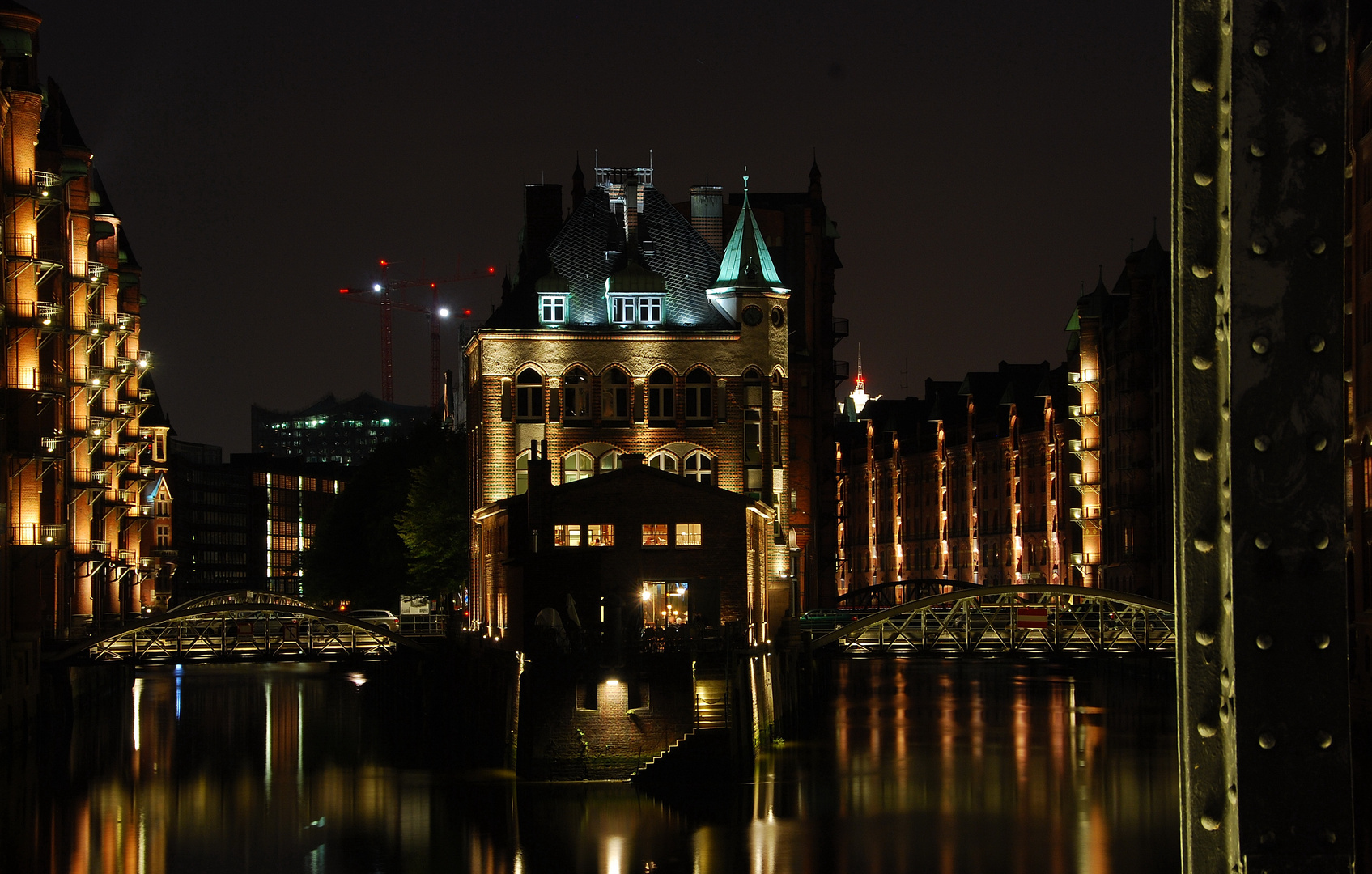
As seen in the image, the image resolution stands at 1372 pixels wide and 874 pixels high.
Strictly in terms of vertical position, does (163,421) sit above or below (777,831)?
above

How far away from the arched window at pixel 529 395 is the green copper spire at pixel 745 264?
779cm

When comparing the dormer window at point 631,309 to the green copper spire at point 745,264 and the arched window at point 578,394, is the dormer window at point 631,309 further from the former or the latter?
the green copper spire at point 745,264

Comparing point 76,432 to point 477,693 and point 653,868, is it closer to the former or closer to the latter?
point 477,693

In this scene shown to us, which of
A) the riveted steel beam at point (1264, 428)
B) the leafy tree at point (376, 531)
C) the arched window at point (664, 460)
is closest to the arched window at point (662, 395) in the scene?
the arched window at point (664, 460)

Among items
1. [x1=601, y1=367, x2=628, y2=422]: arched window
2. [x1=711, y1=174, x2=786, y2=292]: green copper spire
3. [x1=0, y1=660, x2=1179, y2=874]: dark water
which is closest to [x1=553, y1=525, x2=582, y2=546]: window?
[x1=0, y1=660, x2=1179, y2=874]: dark water

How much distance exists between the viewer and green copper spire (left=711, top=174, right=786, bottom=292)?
67.6 m

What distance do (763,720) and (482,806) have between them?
1294 centimetres

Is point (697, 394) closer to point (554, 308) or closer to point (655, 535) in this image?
point (554, 308)

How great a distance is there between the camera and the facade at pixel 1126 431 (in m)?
92.2

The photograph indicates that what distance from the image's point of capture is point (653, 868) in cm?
3956

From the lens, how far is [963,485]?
13775cm

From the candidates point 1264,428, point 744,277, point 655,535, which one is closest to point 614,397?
point 744,277

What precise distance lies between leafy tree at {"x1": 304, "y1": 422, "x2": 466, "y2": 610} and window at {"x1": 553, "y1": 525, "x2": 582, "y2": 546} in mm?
31008

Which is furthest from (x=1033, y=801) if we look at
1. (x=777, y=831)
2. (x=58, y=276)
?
(x=58, y=276)
